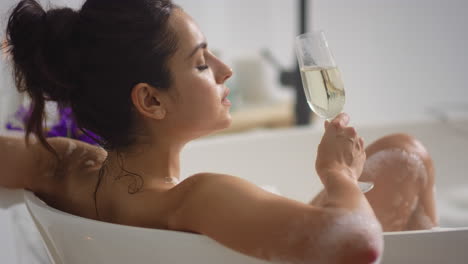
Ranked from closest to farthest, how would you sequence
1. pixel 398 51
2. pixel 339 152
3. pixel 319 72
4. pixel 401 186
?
pixel 339 152 < pixel 319 72 < pixel 401 186 < pixel 398 51

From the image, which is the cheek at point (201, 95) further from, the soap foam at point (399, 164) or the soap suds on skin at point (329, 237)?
the soap foam at point (399, 164)

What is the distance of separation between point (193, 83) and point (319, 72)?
27cm

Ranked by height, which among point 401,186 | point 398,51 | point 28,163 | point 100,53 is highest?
point 100,53

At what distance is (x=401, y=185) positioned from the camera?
1.44 m

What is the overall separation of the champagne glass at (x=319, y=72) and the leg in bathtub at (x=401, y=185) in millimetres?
389

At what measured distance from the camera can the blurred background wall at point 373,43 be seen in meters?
3.96

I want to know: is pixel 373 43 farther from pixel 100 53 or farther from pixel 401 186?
pixel 100 53

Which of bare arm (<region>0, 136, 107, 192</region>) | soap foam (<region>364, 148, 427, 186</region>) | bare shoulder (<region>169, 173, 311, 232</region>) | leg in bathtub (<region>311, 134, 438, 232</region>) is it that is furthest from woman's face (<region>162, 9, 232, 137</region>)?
soap foam (<region>364, 148, 427, 186</region>)

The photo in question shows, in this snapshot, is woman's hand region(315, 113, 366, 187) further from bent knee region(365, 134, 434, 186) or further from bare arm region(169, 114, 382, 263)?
bent knee region(365, 134, 434, 186)

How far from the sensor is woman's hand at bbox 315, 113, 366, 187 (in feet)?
3.16

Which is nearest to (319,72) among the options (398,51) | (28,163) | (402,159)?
(402,159)

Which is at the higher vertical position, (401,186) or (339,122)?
(339,122)

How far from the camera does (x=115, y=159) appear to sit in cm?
107

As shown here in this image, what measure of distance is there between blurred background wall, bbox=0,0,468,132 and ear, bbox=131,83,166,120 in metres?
2.79
